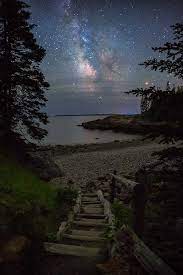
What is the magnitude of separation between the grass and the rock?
4.11 meters

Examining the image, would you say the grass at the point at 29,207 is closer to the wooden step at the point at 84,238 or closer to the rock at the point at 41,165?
the wooden step at the point at 84,238

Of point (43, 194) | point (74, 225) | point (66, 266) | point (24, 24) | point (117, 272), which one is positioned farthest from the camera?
point (24, 24)

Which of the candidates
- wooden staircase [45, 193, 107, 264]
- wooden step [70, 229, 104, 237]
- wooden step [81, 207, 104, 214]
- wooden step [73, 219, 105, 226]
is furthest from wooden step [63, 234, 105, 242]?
wooden step [81, 207, 104, 214]

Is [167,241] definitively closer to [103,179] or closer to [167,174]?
[167,174]

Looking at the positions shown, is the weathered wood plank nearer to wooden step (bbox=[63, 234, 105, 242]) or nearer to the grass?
wooden step (bbox=[63, 234, 105, 242])

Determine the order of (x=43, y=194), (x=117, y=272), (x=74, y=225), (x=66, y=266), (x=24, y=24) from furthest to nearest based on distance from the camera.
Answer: (x=24, y=24)
(x=43, y=194)
(x=74, y=225)
(x=66, y=266)
(x=117, y=272)

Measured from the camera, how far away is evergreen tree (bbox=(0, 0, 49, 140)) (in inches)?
738

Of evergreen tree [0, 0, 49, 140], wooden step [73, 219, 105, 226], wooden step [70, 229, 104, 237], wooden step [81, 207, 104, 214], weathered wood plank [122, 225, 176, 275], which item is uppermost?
evergreen tree [0, 0, 49, 140]

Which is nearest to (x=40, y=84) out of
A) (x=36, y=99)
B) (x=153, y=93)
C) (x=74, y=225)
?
(x=36, y=99)

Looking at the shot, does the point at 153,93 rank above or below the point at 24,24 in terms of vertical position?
below

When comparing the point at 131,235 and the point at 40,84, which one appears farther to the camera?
the point at 40,84

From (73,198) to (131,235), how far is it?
7.59 meters

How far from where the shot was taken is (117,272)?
580 cm

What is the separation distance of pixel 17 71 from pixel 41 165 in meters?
6.14
